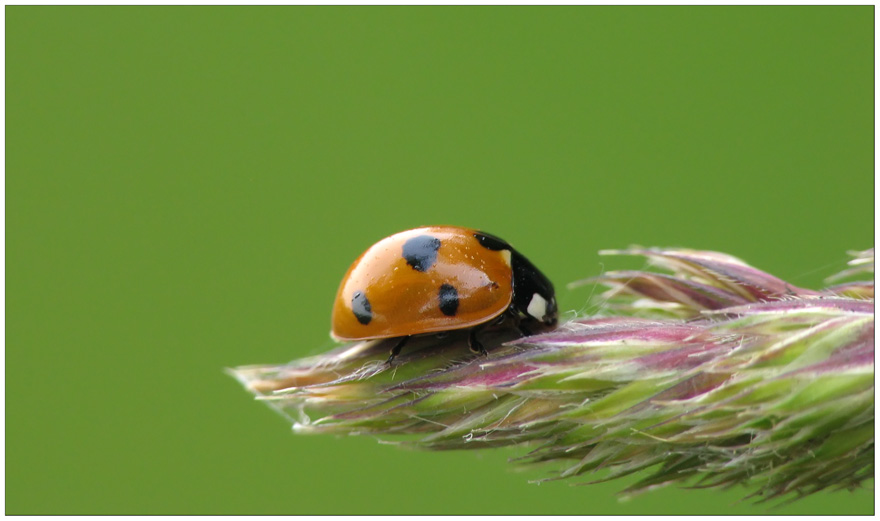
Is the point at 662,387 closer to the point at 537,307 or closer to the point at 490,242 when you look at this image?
the point at 537,307

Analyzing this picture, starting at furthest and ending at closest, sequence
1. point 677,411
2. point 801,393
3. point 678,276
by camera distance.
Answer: point 678,276, point 677,411, point 801,393

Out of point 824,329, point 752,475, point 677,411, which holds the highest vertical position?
point 824,329

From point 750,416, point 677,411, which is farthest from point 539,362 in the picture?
point 750,416

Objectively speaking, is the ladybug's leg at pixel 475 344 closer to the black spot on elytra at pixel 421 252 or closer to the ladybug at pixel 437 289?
the ladybug at pixel 437 289

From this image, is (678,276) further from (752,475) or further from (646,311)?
(752,475)

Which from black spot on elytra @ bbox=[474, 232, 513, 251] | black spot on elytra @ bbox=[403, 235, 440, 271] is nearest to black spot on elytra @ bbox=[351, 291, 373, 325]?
black spot on elytra @ bbox=[403, 235, 440, 271]

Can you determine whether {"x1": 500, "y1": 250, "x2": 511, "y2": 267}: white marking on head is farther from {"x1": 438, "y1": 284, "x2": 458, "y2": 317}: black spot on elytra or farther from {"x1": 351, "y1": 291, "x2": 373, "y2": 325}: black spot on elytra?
{"x1": 351, "y1": 291, "x2": 373, "y2": 325}: black spot on elytra

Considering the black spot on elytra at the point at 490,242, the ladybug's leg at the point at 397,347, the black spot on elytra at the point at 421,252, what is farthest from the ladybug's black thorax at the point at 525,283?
the ladybug's leg at the point at 397,347
